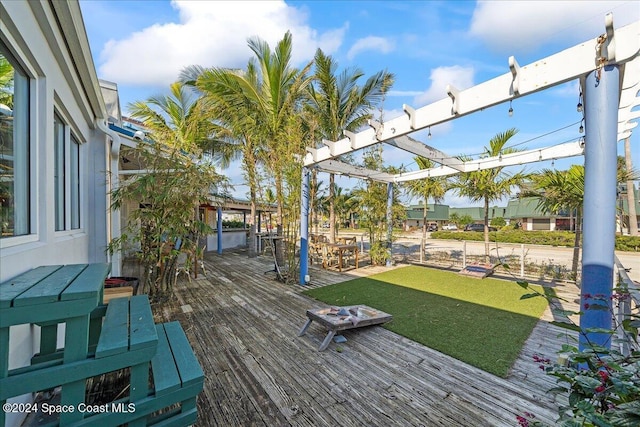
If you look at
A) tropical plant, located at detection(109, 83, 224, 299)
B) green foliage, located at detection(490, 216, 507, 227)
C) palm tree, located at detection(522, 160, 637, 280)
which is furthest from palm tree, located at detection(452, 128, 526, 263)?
green foliage, located at detection(490, 216, 507, 227)

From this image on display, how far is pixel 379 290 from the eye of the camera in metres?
6.05

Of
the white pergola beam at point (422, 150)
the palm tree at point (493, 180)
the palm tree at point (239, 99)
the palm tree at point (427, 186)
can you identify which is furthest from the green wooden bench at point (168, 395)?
the palm tree at point (427, 186)

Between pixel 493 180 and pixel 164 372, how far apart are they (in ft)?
31.0

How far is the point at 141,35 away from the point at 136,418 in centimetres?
885

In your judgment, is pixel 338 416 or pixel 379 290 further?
pixel 379 290

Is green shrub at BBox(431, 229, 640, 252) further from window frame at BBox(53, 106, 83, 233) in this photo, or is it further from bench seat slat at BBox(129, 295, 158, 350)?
window frame at BBox(53, 106, 83, 233)

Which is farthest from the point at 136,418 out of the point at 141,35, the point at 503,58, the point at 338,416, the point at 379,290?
the point at 141,35

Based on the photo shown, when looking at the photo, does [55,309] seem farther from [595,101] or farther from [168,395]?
[595,101]

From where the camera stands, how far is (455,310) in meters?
4.72

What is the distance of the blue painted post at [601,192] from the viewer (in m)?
2.46

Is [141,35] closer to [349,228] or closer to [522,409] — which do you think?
[522,409]

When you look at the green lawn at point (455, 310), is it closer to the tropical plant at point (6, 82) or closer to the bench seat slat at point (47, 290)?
the bench seat slat at point (47, 290)

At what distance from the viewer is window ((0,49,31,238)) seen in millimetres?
1648

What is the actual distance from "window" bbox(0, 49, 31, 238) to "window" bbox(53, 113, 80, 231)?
2.75 feet
